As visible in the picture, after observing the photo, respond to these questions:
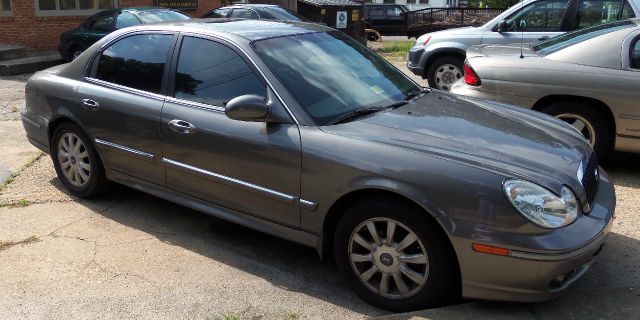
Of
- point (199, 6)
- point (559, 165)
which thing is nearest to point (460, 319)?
point (559, 165)

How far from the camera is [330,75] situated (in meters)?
3.95

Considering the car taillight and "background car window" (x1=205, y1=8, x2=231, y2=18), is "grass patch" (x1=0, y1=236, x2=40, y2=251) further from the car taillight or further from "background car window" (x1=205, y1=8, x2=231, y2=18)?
"background car window" (x1=205, y1=8, x2=231, y2=18)

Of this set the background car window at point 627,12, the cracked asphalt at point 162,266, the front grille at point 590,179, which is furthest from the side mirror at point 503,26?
the front grille at point 590,179

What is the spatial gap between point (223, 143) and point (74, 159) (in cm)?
184

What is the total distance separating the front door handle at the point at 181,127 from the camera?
3.99 metres

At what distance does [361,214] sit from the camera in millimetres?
3287

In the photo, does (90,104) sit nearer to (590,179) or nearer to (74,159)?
(74,159)

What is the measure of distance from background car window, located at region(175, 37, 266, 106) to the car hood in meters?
0.74

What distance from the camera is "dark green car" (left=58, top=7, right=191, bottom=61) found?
1287cm

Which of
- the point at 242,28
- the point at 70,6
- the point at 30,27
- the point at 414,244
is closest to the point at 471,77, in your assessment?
the point at 242,28

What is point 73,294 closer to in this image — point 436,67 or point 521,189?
point 521,189

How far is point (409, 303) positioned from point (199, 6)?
1879 centimetres

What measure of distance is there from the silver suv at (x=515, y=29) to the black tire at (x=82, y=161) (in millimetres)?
6457

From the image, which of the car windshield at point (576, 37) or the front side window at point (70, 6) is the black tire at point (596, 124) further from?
the front side window at point (70, 6)
